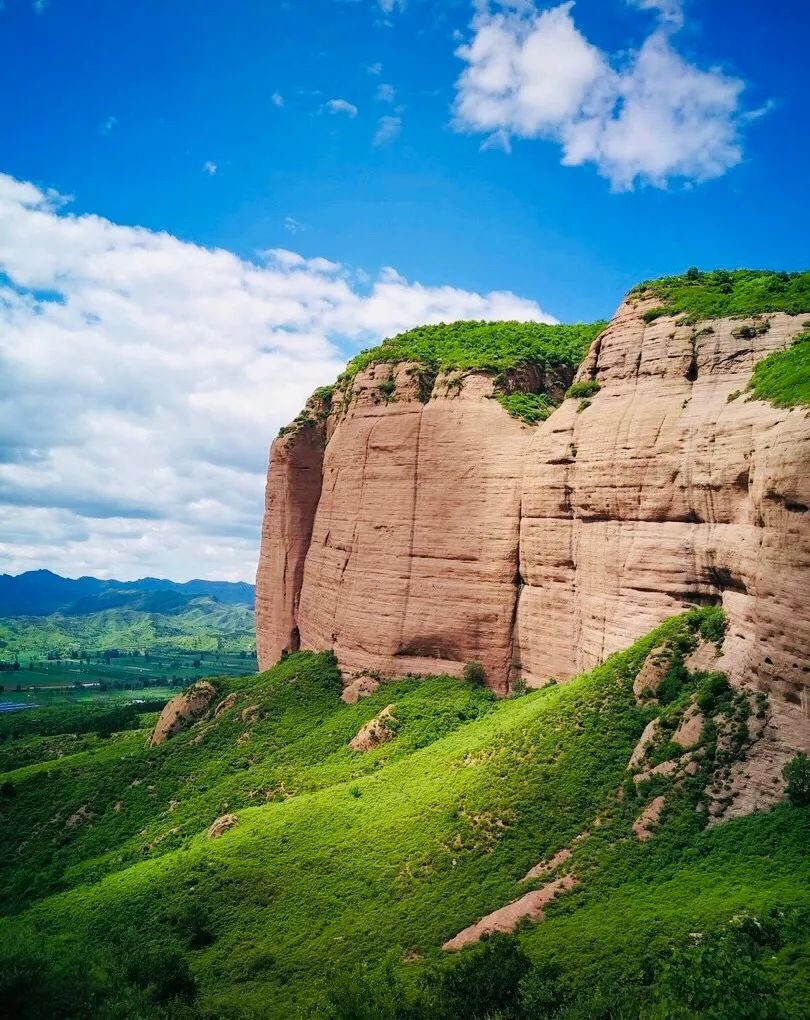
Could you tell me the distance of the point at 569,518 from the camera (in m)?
33.1

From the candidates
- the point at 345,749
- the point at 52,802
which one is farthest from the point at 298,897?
the point at 52,802

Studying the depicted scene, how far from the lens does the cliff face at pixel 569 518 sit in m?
22.0

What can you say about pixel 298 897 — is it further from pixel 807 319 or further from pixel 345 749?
pixel 807 319

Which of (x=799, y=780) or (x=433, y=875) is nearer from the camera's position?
(x=799, y=780)

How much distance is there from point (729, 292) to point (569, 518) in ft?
40.4

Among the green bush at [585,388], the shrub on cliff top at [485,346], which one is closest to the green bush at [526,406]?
the shrub on cliff top at [485,346]

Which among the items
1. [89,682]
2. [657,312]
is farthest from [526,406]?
[89,682]

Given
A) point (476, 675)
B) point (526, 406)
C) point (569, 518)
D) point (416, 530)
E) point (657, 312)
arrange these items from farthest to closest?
point (416, 530)
point (526, 406)
point (476, 675)
point (569, 518)
point (657, 312)

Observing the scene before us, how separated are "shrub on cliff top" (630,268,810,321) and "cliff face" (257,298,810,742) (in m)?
0.69

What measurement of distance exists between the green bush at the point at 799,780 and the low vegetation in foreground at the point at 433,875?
1.74ft

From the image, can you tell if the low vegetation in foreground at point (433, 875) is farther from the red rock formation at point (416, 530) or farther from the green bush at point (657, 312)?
the green bush at point (657, 312)

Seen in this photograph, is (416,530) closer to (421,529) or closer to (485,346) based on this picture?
(421,529)

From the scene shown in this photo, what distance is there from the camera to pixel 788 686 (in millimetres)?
→ 19891

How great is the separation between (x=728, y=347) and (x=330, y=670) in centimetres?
2907
